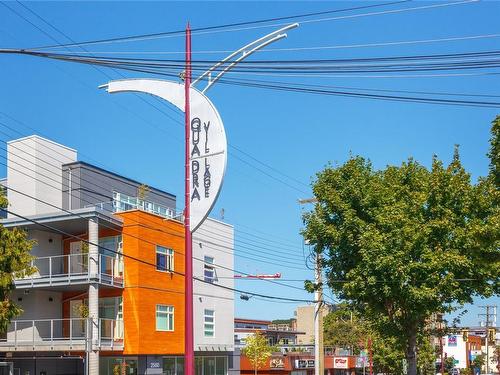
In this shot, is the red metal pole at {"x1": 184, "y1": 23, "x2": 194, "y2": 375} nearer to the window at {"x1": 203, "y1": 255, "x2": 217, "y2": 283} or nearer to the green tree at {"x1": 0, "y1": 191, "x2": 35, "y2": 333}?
the green tree at {"x1": 0, "y1": 191, "x2": 35, "y2": 333}

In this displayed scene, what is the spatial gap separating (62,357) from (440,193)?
2001 centimetres

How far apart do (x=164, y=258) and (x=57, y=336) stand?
Result: 6.78 metres

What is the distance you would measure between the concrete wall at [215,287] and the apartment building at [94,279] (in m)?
0.12

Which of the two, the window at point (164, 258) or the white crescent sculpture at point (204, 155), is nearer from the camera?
the white crescent sculpture at point (204, 155)

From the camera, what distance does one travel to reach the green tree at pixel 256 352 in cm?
5778

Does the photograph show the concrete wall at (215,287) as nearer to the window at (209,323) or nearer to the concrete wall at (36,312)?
the window at (209,323)

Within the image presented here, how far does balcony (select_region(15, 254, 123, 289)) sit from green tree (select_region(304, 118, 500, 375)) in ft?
32.7

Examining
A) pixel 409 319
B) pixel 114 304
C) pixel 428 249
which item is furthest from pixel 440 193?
pixel 114 304

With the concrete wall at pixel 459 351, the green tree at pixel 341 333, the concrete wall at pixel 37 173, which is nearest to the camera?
the concrete wall at pixel 37 173

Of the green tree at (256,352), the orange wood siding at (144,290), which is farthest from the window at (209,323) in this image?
the green tree at (256,352)

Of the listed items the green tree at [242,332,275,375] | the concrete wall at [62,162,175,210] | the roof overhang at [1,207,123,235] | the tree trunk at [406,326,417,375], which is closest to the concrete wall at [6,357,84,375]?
the roof overhang at [1,207,123,235]

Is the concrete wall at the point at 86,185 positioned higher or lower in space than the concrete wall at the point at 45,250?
higher

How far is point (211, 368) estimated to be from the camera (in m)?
44.7

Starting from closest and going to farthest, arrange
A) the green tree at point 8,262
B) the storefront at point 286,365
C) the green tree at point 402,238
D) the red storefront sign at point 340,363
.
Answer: the green tree at point 8,262
the green tree at point 402,238
the storefront at point 286,365
the red storefront sign at point 340,363
